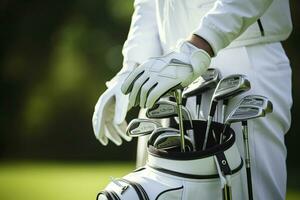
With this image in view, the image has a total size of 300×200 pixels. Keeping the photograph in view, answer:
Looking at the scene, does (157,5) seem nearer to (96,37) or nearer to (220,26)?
(220,26)

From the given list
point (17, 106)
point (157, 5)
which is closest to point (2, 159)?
point (17, 106)

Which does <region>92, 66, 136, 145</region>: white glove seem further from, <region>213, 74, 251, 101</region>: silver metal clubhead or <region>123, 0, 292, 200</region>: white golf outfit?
<region>213, 74, 251, 101</region>: silver metal clubhead

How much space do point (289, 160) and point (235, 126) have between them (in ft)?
28.3

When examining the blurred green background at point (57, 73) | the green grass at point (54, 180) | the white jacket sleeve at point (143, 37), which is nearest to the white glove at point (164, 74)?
the white jacket sleeve at point (143, 37)

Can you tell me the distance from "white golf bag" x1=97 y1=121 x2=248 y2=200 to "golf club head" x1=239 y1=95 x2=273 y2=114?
0.12 metres

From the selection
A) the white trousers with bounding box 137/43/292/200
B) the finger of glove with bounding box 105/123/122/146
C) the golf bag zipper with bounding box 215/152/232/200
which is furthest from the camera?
the finger of glove with bounding box 105/123/122/146

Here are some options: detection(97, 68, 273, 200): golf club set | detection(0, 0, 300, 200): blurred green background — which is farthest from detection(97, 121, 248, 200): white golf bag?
detection(0, 0, 300, 200): blurred green background

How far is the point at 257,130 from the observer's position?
1887mm

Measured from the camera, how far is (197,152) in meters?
1.65

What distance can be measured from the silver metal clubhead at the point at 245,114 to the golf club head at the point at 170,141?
0.41 feet

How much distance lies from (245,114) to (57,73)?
1271cm

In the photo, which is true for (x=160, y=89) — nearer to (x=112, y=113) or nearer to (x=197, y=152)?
(x=197, y=152)

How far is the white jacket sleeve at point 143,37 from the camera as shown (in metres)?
2.27

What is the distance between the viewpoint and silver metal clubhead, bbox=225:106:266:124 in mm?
1738
